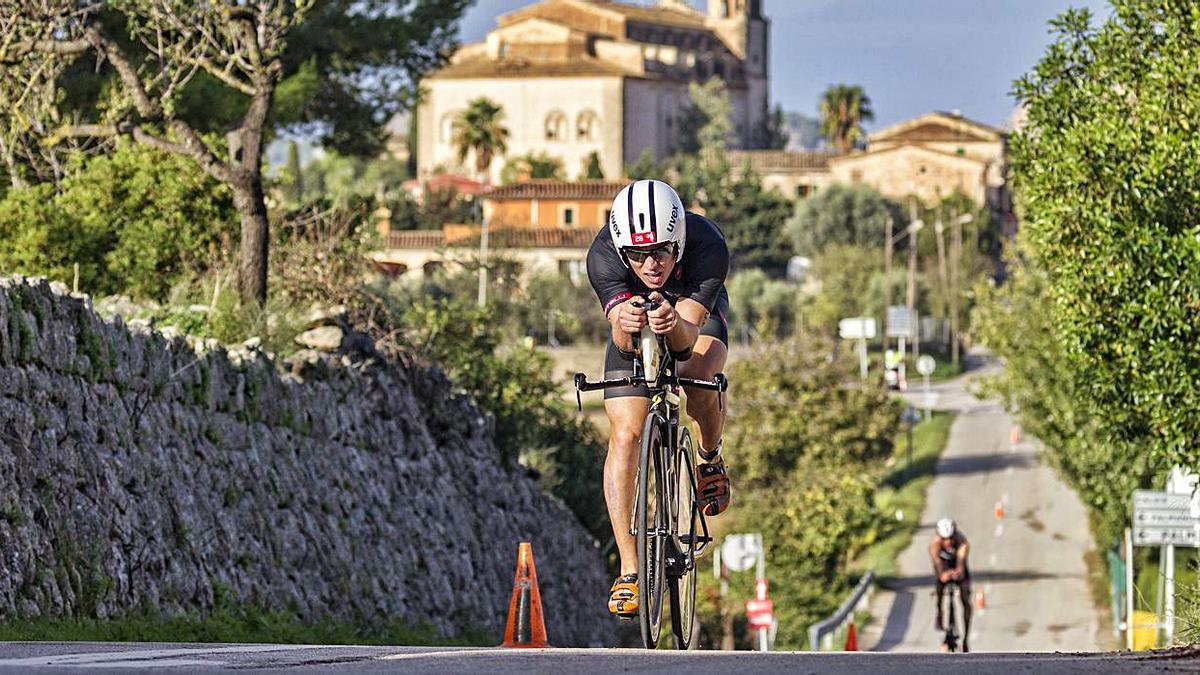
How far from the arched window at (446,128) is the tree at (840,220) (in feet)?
137

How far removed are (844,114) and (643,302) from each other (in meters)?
189

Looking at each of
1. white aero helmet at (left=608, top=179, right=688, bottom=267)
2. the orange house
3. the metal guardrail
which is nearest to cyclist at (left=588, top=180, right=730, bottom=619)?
white aero helmet at (left=608, top=179, right=688, bottom=267)

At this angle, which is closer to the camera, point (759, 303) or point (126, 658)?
point (126, 658)

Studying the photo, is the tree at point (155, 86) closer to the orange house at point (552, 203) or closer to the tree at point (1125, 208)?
the tree at point (1125, 208)

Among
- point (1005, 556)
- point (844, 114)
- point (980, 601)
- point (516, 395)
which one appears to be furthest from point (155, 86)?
point (844, 114)

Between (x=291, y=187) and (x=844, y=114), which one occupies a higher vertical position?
(x=844, y=114)

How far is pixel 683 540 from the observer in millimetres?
11000

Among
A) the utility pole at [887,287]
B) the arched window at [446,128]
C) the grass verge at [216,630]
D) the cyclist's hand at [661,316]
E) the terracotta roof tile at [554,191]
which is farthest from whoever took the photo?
the arched window at [446,128]

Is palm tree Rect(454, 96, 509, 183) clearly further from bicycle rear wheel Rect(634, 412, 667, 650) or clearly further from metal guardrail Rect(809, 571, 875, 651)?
bicycle rear wheel Rect(634, 412, 667, 650)

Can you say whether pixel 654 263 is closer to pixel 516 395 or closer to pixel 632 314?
pixel 632 314

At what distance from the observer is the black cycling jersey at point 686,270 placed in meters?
10.4

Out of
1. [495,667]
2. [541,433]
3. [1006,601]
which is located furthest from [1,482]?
[1006,601]

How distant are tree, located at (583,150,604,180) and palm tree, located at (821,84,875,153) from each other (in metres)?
26.8

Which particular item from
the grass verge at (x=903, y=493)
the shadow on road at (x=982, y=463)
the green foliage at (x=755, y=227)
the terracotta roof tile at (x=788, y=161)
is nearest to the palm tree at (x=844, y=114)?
the terracotta roof tile at (x=788, y=161)
